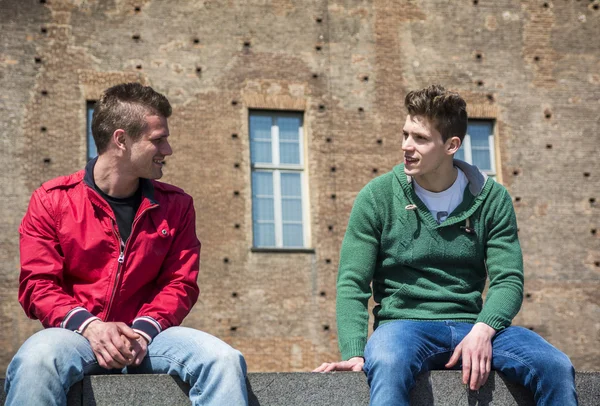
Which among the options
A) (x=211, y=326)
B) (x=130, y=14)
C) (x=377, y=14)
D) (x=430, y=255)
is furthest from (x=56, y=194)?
(x=377, y=14)

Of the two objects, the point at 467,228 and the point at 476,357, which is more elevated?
the point at 467,228

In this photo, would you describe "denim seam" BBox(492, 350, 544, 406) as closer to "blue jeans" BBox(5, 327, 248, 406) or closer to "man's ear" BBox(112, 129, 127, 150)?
"blue jeans" BBox(5, 327, 248, 406)

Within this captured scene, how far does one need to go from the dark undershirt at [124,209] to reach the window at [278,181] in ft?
33.4

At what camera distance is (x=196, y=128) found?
15031mm

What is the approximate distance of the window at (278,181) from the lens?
15.0 m

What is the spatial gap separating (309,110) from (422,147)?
35.1 ft

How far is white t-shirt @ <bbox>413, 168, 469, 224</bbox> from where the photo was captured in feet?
16.1

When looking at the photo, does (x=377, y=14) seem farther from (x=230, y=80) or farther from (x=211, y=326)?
(x=211, y=326)

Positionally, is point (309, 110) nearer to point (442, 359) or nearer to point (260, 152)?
point (260, 152)

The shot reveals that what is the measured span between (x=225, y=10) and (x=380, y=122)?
2873mm

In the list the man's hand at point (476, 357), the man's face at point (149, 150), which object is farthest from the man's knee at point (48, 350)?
the man's hand at point (476, 357)

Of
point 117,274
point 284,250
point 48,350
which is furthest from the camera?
point 284,250

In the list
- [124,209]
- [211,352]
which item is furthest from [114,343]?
[124,209]

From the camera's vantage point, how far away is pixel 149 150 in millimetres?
4777
